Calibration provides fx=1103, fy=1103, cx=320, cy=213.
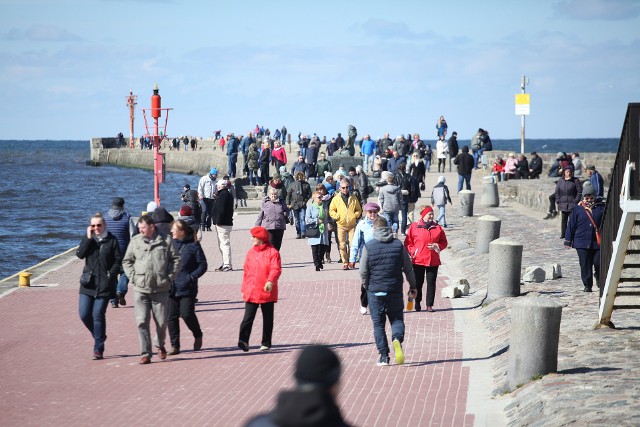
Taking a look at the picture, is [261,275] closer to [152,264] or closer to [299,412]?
[152,264]

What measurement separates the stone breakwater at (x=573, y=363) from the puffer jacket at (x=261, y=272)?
2.51m

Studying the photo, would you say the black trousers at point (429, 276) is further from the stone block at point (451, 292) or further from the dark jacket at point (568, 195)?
the dark jacket at point (568, 195)

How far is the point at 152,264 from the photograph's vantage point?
457 inches

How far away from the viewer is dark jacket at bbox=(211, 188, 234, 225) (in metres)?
19.6

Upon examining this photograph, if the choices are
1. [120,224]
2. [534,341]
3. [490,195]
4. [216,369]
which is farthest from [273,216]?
[490,195]

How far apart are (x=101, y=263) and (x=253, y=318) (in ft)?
5.80

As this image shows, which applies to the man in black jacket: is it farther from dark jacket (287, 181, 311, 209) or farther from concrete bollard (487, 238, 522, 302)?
concrete bollard (487, 238, 522, 302)

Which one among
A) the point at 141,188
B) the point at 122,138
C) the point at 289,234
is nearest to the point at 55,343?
the point at 289,234

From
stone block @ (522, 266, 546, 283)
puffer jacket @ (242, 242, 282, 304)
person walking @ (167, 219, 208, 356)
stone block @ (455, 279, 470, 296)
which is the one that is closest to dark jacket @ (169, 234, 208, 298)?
person walking @ (167, 219, 208, 356)

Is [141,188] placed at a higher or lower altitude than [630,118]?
lower

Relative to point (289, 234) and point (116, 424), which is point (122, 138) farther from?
point (116, 424)

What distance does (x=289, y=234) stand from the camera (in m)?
26.8

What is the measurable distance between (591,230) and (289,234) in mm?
12440

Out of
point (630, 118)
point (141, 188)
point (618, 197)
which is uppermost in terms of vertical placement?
point (630, 118)
